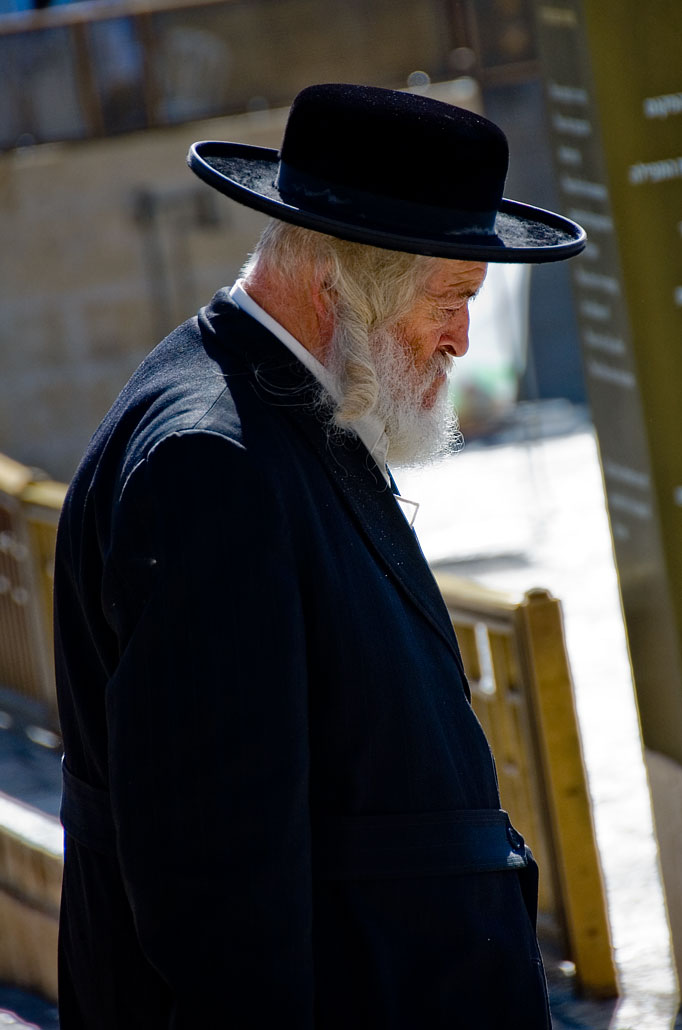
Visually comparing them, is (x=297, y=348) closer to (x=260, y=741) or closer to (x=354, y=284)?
(x=354, y=284)

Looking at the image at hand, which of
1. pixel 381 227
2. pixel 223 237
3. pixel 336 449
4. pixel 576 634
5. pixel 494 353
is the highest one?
pixel 381 227

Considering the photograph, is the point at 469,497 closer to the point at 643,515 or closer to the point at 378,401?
the point at 643,515

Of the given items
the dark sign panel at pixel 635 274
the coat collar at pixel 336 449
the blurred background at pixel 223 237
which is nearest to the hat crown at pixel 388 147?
the coat collar at pixel 336 449

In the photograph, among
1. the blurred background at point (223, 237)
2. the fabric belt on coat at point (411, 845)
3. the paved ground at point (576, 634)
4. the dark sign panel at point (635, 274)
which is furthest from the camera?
the blurred background at point (223, 237)

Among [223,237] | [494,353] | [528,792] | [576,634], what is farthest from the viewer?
[494,353]

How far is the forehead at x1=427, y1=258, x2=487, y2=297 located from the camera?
1.83 metres

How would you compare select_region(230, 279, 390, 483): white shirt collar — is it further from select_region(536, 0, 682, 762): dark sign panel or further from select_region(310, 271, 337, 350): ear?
select_region(536, 0, 682, 762): dark sign panel

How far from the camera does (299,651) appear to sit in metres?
1.56

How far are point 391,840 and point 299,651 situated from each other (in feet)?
1.00

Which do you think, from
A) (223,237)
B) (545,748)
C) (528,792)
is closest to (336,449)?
(545,748)

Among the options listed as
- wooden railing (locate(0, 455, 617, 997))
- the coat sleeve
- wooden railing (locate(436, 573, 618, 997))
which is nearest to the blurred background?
wooden railing (locate(0, 455, 617, 997))

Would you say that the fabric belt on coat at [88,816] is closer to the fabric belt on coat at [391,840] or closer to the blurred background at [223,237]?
the fabric belt on coat at [391,840]

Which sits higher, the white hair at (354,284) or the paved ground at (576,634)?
the white hair at (354,284)

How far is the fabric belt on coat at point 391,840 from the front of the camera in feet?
5.52
